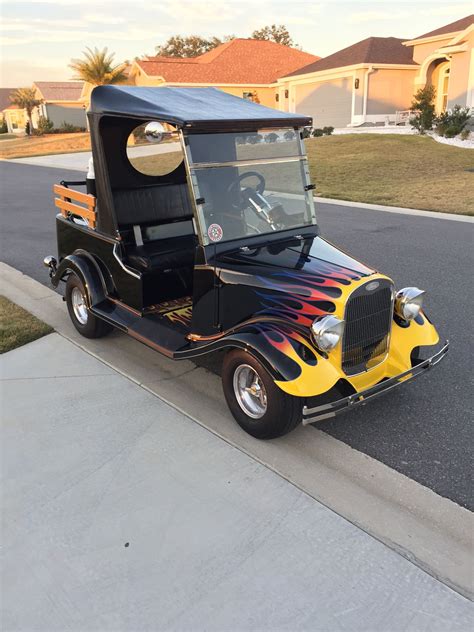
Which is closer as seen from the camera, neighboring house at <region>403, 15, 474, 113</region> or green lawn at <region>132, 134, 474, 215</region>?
green lawn at <region>132, 134, 474, 215</region>

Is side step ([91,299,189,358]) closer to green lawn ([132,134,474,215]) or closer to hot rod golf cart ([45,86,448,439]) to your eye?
hot rod golf cart ([45,86,448,439])

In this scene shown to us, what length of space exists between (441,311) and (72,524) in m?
4.37

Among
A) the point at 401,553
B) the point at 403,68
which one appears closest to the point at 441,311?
the point at 401,553

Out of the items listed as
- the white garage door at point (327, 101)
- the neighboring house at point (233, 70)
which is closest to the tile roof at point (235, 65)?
the neighboring house at point (233, 70)

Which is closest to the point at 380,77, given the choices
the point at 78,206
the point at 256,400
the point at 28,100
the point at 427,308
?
the point at 427,308

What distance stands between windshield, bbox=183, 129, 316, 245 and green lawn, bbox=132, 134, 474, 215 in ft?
9.59

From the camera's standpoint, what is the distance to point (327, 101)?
3203cm

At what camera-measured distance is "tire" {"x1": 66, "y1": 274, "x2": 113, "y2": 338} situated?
4.98 meters

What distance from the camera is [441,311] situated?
225 inches

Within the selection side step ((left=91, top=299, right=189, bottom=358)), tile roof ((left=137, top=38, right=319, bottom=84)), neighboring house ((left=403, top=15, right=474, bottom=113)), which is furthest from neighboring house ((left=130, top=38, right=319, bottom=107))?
side step ((left=91, top=299, right=189, bottom=358))

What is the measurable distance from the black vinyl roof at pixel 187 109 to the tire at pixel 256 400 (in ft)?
5.21

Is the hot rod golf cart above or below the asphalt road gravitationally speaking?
above

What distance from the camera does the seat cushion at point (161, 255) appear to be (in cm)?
445

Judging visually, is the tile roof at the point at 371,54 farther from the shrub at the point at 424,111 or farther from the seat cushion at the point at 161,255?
the seat cushion at the point at 161,255
